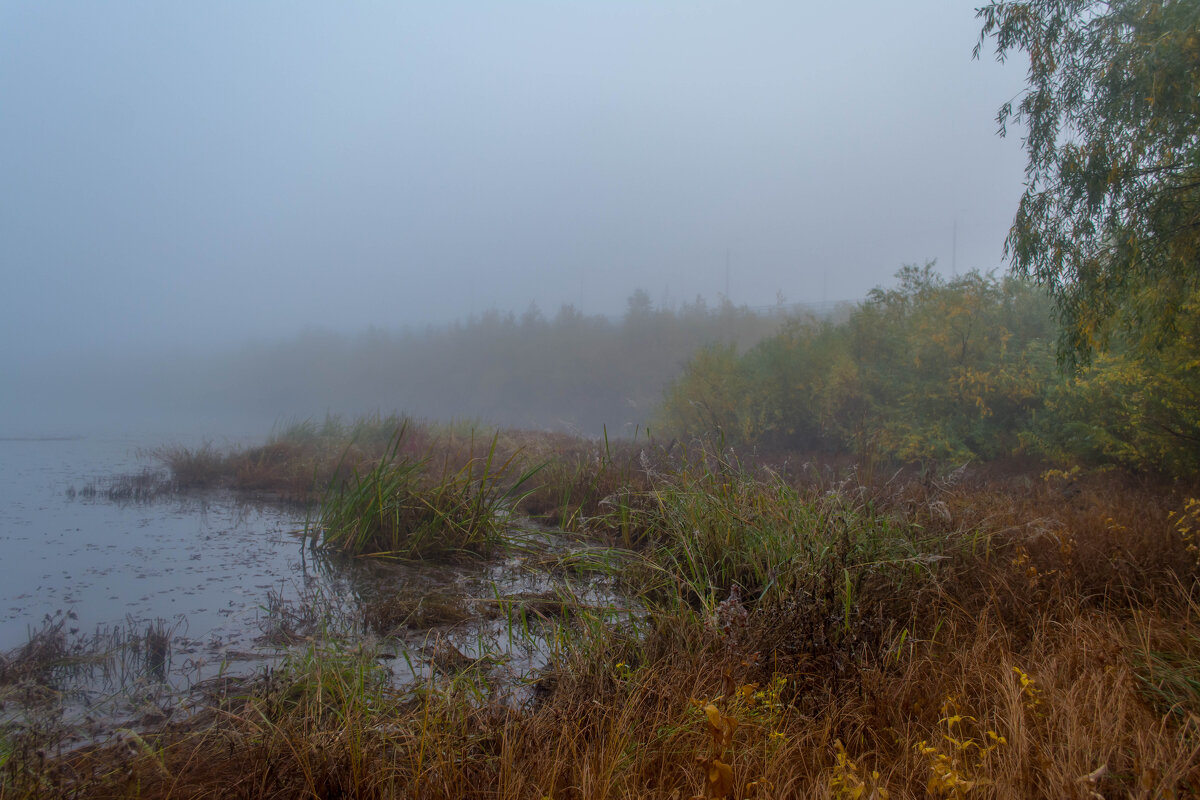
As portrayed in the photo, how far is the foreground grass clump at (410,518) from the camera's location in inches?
238

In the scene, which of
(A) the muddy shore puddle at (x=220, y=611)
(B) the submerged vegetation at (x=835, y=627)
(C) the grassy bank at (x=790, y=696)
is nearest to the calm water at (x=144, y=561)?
(A) the muddy shore puddle at (x=220, y=611)

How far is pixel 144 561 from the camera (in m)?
6.02

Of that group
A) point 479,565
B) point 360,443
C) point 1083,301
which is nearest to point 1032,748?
point 479,565

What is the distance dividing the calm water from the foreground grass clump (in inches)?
21.0

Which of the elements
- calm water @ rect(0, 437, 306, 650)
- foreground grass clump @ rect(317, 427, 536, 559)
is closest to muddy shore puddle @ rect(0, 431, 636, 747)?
calm water @ rect(0, 437, 306, 650)

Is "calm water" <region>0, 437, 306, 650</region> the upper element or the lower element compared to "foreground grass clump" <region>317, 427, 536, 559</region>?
lower

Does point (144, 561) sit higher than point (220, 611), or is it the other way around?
point (220, 611)

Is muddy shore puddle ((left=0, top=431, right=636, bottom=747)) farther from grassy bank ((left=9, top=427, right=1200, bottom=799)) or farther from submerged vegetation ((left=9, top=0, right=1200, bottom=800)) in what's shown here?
grassy bank ((left=9, top=427, right=1200, bottom=799))

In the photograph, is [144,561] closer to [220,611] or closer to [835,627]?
[220,611]

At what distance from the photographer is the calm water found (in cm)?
450

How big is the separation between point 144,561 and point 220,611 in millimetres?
2164

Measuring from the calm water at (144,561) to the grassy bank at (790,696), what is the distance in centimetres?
174

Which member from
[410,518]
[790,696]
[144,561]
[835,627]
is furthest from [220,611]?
[835,627]

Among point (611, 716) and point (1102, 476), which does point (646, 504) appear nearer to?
point (611, 716)
